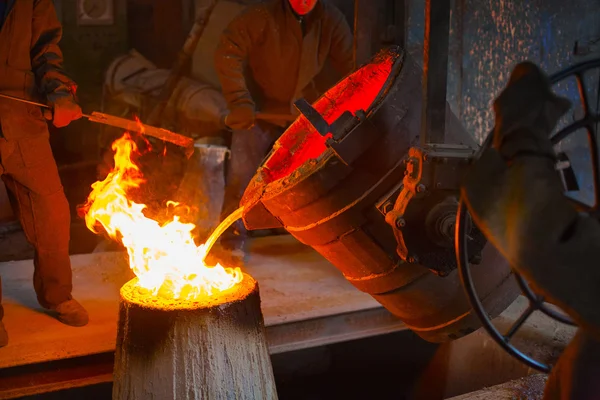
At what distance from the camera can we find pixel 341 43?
4.56 meters

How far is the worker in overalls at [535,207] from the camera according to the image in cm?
123

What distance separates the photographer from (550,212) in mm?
1231

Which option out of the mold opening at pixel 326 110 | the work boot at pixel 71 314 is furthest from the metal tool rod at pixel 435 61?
the work boot at pixel 71 314

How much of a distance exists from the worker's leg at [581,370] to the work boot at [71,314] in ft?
9.09

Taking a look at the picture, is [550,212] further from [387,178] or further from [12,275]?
[12,275]

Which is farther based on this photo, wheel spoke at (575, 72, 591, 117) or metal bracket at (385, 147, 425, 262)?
metal bracket at (385, 147, 425, 262)

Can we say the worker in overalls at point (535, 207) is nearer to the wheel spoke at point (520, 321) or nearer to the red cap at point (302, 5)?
the wheel spoke at point (520, 321)

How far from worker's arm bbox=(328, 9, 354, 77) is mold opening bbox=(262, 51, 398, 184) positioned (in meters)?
1.80

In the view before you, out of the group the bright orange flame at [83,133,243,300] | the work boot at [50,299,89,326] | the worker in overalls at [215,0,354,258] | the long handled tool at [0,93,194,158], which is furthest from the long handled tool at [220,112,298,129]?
the work boot at [50,299,89,326]

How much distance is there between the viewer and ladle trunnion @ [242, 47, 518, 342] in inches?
74.4

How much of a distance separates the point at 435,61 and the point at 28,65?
2444 millimetres

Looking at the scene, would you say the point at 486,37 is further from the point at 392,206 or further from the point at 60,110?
the point at 60,110

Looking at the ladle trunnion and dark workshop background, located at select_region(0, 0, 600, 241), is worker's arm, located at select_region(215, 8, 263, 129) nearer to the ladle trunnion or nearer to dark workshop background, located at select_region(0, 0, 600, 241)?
dark workshop background, located at select_region(0, 0, 600, 241)

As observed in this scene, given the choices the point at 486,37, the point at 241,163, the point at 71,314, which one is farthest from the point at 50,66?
the point at 486,37
